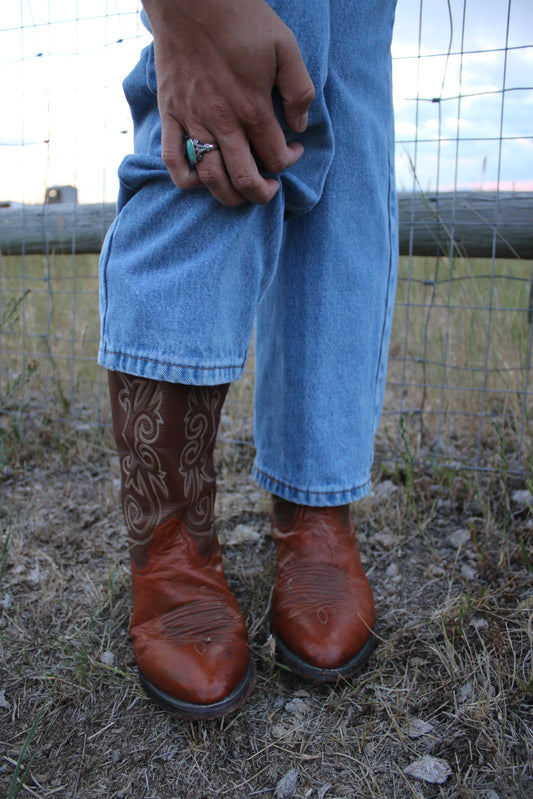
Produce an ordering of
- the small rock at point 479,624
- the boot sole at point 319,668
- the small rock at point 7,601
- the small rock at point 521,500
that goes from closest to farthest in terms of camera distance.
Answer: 1. the boot sole at point 319,668
2. the small rock at point 479,624
3. the small rock at point 7,601
4. the small rock at point 521,500

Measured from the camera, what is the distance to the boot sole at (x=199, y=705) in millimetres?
871

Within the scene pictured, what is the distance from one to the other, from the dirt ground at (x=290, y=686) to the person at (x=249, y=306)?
0.06 metres

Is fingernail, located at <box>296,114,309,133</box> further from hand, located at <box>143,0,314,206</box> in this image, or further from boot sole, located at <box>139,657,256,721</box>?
boot sole, located at <box>139,657,256,721</box>

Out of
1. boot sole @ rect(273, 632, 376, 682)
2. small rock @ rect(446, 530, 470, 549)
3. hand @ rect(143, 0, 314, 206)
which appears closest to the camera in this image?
hand @ rect(143, 0, 314, 206)

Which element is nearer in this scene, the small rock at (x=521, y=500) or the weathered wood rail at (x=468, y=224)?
the small rock at (x=521, y=500)

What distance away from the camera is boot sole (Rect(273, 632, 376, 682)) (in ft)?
3.14

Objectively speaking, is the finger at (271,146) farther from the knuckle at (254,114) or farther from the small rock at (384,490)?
the small rock at (384,490)

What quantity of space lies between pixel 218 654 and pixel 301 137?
32.8 inches

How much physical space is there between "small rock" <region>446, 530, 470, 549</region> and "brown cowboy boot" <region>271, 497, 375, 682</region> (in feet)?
1.19

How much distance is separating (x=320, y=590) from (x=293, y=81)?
32.9 inches

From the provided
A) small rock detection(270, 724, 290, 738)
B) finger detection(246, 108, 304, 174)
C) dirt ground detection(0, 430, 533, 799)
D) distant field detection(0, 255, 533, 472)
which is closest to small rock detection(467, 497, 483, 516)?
dirt ground detection(0, 430, 533, 799)

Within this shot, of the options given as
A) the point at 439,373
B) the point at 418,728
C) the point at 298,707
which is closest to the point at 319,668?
the point at 298,707

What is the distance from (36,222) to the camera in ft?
A: 7.50

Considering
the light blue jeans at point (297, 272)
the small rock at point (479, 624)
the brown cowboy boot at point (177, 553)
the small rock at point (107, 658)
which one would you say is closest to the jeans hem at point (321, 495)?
the light blue jeans at point (297, 272)
